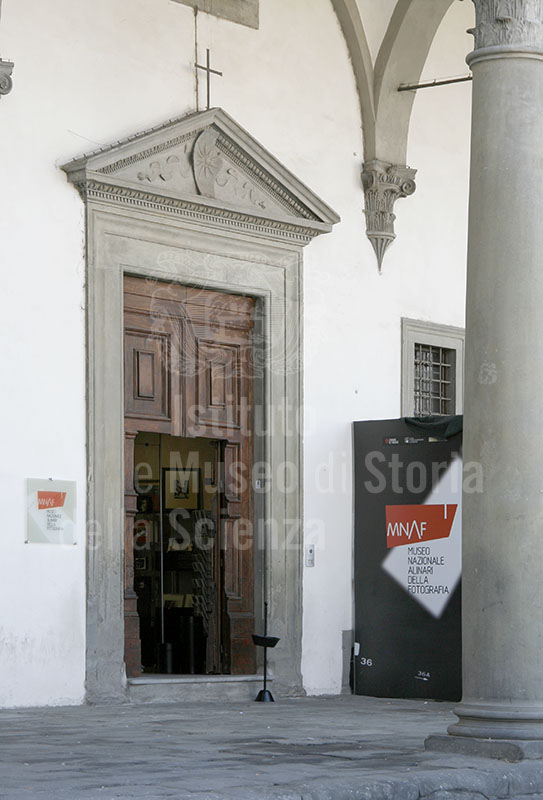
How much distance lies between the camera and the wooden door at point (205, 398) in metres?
→ 11.6

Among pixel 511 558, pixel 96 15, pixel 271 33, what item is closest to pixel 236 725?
pixel 511 558

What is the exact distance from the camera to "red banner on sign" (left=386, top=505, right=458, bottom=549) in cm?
1216

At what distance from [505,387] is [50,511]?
14.4ft

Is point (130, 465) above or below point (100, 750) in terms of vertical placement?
above

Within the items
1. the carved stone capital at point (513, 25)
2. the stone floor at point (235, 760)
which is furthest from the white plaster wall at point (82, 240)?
the carved stone capital at point (513, 25)

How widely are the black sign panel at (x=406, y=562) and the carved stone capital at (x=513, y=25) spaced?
4919 mm

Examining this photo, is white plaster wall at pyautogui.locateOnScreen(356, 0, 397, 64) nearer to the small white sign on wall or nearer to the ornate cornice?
the ornate cornice

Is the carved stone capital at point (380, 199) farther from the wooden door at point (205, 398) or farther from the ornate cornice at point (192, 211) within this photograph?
the wooden door at point (205, 398)

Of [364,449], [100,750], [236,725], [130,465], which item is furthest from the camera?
[364,449]

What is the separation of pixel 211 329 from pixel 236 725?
413cm

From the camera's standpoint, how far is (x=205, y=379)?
40.0ft

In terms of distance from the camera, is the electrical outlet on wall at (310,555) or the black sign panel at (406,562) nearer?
the black sign panel at (406,562)

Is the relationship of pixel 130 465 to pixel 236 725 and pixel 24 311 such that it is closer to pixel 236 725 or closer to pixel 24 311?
pixel 24 311

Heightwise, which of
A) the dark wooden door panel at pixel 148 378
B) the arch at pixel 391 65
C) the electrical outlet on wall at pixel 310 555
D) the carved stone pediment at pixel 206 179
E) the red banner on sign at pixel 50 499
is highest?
the arch at pixel 391 65
